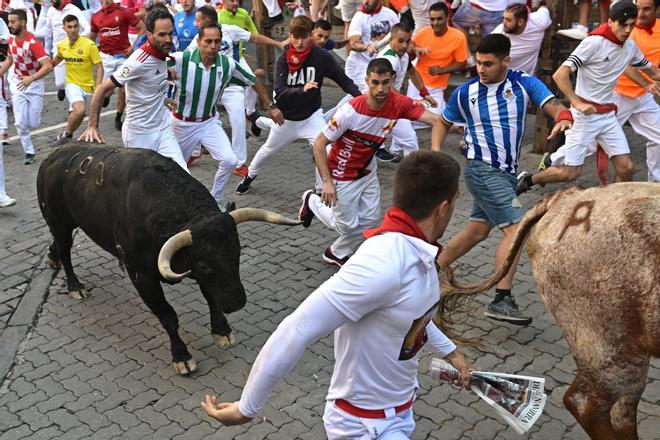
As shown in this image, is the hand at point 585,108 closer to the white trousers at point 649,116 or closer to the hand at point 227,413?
the white trousers at point 649,116

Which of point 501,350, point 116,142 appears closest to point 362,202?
point 501,350

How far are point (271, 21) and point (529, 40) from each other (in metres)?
5.67

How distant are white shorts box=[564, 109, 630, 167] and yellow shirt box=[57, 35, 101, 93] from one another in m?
7.29

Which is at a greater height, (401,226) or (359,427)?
(401,226)

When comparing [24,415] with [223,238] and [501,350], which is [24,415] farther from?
[501,350]

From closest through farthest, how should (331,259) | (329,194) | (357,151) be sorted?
(329,194) < (357,151) < (331,259)

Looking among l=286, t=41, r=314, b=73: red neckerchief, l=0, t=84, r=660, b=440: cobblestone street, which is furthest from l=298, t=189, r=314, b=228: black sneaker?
l=286, t=41, r=314, b=73: red neckerchief

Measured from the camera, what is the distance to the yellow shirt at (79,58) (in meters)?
12.0

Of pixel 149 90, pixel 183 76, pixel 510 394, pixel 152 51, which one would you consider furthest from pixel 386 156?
pixel 510 394

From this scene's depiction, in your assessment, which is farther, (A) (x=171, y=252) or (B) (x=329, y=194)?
(B) (x=329, y=194)

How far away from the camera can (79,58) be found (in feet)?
39.3

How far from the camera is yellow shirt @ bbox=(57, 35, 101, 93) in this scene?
472 inches

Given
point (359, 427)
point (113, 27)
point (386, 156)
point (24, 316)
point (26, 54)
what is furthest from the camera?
point (113, 27)

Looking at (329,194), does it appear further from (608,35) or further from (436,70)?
(436,70)
